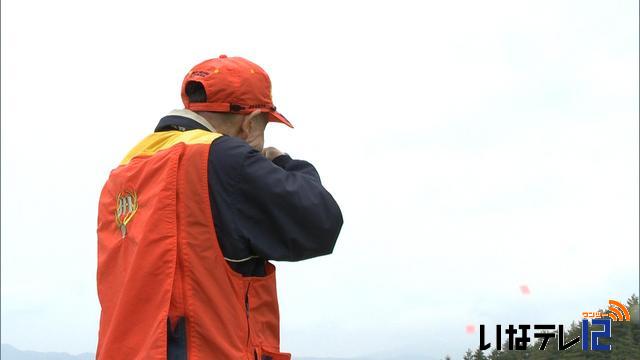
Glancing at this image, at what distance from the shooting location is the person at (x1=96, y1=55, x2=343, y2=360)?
4285 millimetres

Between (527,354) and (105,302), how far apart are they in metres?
10.6

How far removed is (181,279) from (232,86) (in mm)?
1206

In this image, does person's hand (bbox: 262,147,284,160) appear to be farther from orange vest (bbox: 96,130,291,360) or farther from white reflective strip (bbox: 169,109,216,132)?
orange vest (bbox: 96,130,291,360)

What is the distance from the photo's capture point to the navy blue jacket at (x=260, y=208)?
431 centimetres

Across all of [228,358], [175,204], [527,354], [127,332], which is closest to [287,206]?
[175,204]

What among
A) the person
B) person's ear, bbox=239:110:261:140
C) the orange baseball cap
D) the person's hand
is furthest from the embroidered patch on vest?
the person's hand

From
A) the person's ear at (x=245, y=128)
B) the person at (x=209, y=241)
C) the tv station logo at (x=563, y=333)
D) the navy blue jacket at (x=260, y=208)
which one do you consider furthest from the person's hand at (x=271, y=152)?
the tv station logo at (x=563, y=333)

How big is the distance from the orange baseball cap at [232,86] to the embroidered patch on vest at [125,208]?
0.67 m

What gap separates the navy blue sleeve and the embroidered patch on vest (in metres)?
0.58

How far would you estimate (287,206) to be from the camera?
4316 mm

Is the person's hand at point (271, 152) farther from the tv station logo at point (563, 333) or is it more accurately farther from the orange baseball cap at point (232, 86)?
the tv station logo at point (563, 333)

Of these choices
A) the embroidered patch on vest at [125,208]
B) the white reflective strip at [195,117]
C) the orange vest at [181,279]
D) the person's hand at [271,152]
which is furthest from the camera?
the person's hand at [271,152]

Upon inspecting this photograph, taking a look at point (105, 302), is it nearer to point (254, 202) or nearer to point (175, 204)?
point (175, 204)

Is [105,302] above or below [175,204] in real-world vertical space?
below
